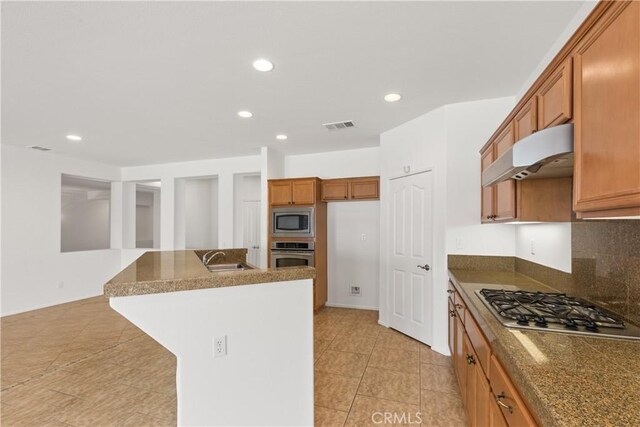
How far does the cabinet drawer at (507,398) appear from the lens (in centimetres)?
95

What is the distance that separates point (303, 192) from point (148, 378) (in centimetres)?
296

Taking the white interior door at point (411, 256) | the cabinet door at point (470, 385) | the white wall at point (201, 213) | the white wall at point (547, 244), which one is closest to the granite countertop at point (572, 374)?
the cabinet door at point (470, 385)

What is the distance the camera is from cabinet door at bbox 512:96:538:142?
1646 mm

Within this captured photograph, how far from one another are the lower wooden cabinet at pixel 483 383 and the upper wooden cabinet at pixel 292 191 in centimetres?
274

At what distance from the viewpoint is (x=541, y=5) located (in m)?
1.68

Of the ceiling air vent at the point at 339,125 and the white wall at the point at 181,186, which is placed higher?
the ceiling air vent at the point at 339,125

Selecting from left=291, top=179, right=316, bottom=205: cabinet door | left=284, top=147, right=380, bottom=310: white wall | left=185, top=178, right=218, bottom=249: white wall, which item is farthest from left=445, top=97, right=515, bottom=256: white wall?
left=185, top=178, right=218, bottom=249: white wall

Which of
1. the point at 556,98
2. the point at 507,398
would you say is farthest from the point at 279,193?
the point at 507,398

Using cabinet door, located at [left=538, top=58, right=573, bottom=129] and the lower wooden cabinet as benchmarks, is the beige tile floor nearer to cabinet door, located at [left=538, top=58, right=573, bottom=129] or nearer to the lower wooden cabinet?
the lower wooden cabinet

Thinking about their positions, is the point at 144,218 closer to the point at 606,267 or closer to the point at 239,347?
the point at 239,347

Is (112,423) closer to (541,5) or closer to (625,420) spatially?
(625,420)

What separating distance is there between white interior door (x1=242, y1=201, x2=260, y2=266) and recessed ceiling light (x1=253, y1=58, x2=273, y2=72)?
4.08 metres

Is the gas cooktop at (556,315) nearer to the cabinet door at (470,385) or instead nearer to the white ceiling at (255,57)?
the cabinet door at (470,385)

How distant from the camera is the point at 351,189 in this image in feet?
15.0
